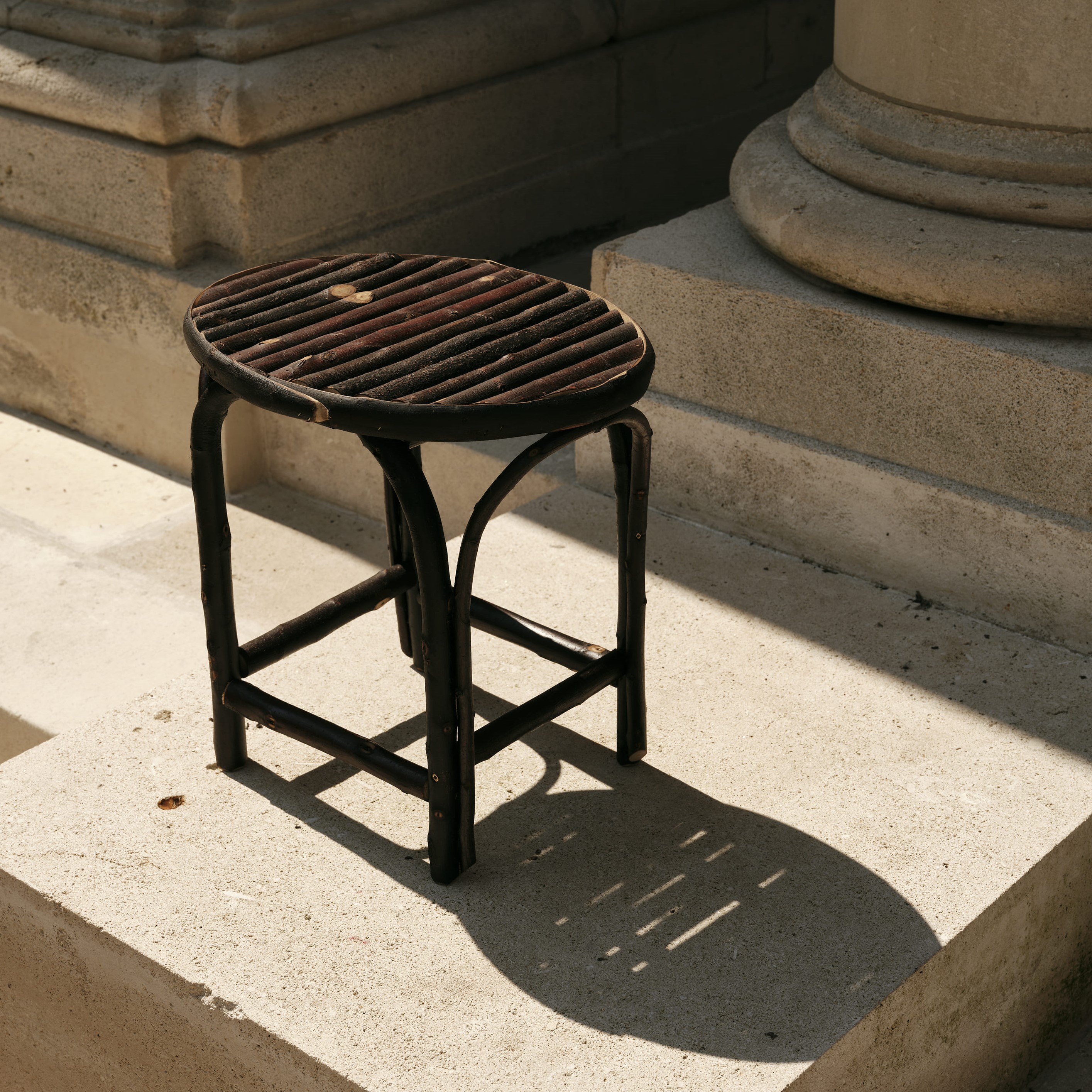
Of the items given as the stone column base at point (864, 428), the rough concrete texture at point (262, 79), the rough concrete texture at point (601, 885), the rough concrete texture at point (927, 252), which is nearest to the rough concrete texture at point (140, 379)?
the rough concrete texture at point (262, 79)

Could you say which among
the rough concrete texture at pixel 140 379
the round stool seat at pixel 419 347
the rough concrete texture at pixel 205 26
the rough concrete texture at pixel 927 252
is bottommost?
the rough concrete texture at pixel 140 379

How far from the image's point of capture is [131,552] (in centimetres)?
388

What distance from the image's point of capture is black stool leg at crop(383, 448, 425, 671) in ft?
8.84

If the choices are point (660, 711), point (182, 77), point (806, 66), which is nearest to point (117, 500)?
point (182, 77)

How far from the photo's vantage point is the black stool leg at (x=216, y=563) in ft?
7.66

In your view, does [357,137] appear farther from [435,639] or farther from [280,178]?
[435,639]

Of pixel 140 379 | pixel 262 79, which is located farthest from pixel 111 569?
Result: pixel 262 79

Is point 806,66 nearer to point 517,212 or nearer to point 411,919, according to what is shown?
point 517,212

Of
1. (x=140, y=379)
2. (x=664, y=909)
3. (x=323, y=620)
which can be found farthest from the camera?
(x=140, y=379)

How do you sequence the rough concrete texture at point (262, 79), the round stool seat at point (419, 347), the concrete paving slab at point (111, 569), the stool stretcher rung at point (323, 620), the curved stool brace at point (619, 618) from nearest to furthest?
1. the round stool seat at point (419, 347)
2. the curved stool brace at point (619, 618)
3. the stool stretcher rung at point (323, 620)
4. the concrete paving slab at point (111, 569)
5. the rough concrete texture at point (262, 79)

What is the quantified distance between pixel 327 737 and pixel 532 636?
0.42m

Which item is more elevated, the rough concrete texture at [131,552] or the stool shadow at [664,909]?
the stool shadow at [664,909]

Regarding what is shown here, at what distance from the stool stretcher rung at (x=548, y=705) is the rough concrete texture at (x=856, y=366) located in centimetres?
87

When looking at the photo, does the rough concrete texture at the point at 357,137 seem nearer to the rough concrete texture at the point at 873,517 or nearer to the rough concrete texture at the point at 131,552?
the rough concrete texture at the point at 131,552
